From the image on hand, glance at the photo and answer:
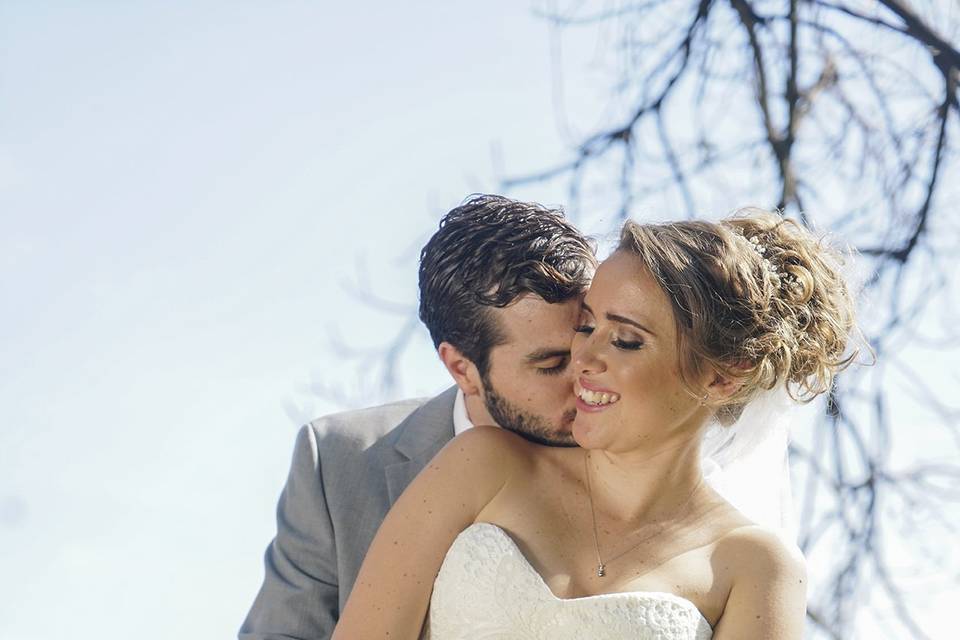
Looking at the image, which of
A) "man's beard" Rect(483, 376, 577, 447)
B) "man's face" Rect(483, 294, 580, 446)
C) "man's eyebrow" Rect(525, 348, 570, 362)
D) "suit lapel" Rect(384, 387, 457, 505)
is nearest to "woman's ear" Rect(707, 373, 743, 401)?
"man's beard" Rect(483, 376, 577, 447)

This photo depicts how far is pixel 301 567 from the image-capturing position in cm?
408

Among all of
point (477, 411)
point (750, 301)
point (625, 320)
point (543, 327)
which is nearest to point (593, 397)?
point (625, 320)

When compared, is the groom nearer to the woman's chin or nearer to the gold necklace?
the gold necklace

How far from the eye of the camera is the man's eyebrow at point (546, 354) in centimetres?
368

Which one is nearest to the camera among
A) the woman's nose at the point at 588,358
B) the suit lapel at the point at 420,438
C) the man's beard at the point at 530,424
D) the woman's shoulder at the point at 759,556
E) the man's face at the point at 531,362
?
the woman's nose at the point at 588,358

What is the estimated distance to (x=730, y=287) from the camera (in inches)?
123

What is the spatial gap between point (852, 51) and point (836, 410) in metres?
1.49

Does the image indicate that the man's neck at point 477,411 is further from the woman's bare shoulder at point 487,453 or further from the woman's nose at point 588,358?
the woman's nose at point 588,358

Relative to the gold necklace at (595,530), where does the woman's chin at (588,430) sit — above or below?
above

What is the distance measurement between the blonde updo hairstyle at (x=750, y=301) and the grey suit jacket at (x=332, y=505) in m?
1.15

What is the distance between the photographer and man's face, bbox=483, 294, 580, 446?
360 cm

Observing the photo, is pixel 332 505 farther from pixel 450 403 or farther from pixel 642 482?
pixel 642 482

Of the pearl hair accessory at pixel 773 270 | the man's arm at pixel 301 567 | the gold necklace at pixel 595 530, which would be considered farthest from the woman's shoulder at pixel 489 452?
the man's arm at pixel 301 567

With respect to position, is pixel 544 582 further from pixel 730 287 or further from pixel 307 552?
pixel 307 552
